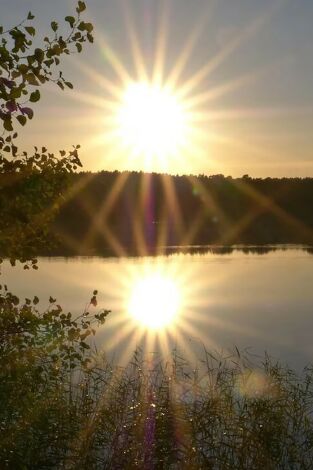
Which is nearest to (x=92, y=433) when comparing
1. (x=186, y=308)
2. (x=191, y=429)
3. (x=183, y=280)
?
(x=191, y=429)

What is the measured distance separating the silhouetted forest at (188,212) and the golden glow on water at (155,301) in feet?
107

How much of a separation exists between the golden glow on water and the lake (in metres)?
0.04

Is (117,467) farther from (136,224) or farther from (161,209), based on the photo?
(161,209)

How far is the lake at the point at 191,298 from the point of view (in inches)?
728

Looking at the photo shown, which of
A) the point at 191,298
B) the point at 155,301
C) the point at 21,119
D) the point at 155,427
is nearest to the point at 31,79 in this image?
the point at 21,119

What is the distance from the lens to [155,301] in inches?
1131

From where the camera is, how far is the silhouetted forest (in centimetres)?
7681

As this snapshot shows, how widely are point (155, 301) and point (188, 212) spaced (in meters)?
74.7

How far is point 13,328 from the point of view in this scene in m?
5.33

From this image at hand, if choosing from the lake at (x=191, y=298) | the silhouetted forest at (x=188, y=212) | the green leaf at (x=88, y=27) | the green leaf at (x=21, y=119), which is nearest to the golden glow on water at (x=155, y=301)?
the lake at (x=191, y=298)

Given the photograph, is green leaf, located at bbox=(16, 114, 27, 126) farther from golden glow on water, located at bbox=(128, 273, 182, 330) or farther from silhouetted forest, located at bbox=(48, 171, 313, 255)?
silhouetted forest, located at bbox=(48, 171, 313, 255)

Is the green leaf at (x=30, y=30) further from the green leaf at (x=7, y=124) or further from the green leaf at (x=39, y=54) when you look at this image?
the green leaf at (x=7, y=124)

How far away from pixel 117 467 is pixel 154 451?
497 mm

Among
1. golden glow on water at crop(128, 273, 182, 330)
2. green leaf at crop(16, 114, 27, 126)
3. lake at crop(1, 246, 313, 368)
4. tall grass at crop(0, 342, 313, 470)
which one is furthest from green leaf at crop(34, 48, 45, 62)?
golden glow on water at crop(128, 273, 182, 330)
